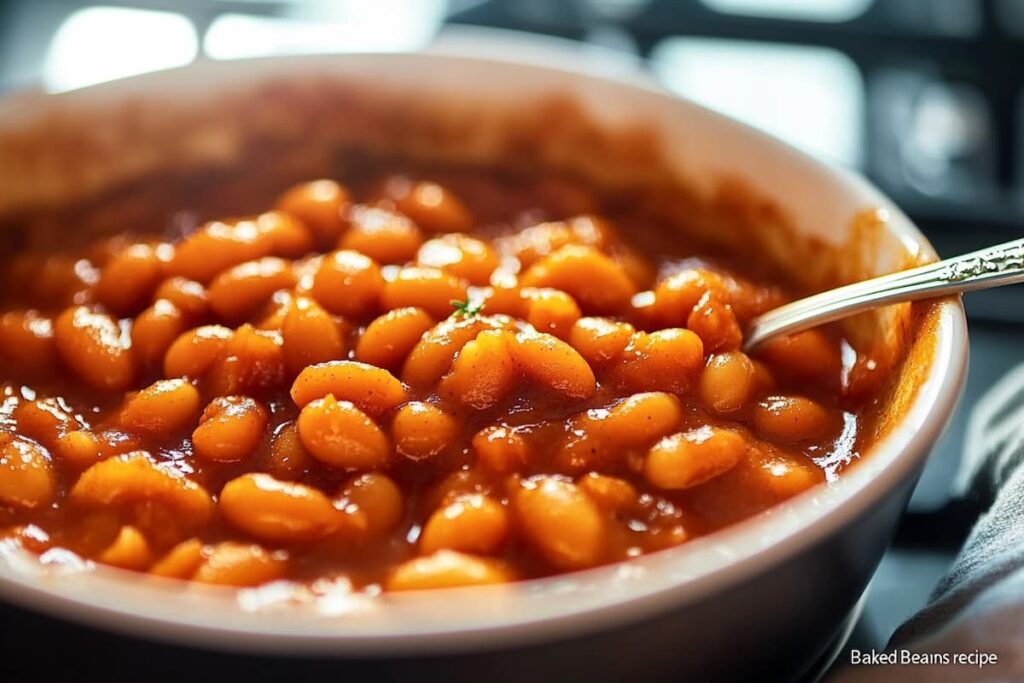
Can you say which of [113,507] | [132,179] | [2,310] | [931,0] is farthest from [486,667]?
[931,0]

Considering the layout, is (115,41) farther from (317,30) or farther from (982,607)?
(982,607)

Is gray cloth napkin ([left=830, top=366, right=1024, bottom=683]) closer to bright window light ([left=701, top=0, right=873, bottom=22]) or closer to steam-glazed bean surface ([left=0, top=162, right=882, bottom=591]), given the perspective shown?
steam-glazed bean surface ([left=0, top=162, right=882, bottom=591])

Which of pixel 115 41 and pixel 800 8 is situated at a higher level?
pixel 115 41

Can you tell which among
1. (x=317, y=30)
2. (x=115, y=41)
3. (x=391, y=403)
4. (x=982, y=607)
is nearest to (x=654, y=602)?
(x=982, y=607)

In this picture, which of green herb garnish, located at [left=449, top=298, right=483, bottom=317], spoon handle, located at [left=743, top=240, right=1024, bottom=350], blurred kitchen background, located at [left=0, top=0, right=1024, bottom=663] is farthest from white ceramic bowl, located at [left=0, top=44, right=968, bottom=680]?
blurred kitchen background, located at [left=0, top=0, right=1024, bottom=663]

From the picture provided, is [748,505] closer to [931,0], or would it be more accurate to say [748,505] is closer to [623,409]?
[623,409]

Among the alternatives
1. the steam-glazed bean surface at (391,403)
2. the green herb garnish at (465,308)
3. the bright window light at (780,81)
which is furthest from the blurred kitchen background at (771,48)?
the green herb garnish at (465,308)

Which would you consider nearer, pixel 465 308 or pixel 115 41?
pixel 465 308
